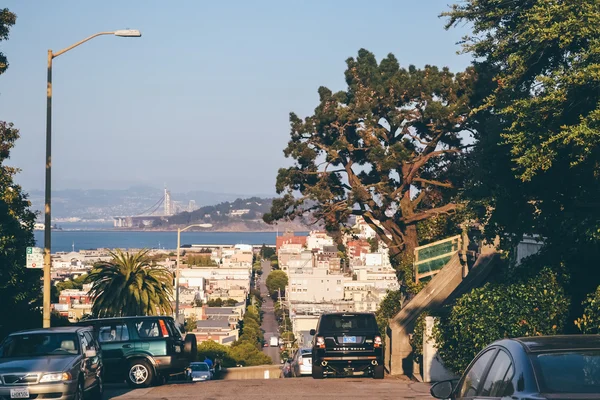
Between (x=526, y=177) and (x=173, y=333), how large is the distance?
1047 centimetres

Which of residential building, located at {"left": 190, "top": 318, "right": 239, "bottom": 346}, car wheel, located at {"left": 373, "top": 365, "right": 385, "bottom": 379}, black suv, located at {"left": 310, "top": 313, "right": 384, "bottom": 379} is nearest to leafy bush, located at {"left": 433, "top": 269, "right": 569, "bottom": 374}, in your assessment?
black suv, located at {"left": 310, "top": 313, "right": 384, "bottom": 379}

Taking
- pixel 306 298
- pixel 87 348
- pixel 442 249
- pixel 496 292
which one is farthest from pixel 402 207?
pixel 306 298

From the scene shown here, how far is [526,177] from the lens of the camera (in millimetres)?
14094

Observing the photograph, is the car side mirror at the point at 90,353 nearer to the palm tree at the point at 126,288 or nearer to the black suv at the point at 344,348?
the black suv at the point at 344,348

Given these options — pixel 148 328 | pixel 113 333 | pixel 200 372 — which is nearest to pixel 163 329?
pixel 148 328

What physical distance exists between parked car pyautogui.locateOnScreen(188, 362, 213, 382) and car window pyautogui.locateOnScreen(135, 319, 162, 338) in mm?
8989

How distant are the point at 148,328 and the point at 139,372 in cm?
103

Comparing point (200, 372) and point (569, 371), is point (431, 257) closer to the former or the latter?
point (200, 372)

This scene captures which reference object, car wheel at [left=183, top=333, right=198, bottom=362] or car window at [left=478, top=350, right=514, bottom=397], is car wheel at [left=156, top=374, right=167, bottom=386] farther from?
car window at [left=478, top=350, right=514, bottom=397]

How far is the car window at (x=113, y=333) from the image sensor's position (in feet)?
68.7

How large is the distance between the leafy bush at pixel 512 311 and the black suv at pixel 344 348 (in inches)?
194

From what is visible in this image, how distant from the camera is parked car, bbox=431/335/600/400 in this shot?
19.8 ft

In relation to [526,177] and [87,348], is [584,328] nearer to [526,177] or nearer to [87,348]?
[526,177]

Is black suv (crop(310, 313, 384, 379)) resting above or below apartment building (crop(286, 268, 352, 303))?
below
